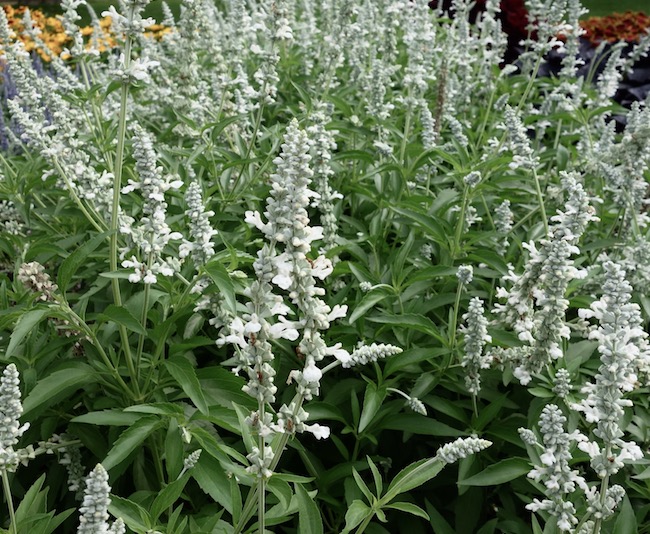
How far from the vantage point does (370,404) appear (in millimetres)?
2742

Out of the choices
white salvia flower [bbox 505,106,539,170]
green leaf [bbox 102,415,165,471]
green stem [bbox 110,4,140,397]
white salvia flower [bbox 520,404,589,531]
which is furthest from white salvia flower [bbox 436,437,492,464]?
white salvia flower [bbox 505,106,539,170]

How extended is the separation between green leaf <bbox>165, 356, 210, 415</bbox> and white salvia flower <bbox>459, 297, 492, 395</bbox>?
41.4 inches

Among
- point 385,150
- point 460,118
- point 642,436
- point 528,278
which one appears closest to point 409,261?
point 385,150

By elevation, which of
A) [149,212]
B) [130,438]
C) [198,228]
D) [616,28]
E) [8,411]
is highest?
[149,212]

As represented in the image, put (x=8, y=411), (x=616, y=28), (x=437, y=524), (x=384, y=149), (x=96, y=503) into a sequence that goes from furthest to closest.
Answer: (x=616, y=28), (x=384, y=149), (x=437, y=524), (x=8, y=411), (x=96, y=503)

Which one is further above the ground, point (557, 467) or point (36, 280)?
point (36, 280)

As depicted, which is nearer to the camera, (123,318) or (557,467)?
(557,467)

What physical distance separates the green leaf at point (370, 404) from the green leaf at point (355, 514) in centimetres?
43

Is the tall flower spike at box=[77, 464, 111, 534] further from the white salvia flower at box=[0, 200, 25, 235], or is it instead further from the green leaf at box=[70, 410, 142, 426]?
the white salvia flower at box=[0, 200, 25, 235]

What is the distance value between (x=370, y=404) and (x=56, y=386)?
122 cm

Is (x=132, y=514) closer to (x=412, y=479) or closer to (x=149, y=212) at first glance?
(x=412, y=479)

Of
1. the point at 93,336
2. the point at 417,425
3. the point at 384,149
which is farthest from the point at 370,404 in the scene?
the point at 384,149

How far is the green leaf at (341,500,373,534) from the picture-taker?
2.13m

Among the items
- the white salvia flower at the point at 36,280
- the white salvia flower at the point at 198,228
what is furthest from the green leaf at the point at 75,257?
the white salvia flower at the point at 198,228
